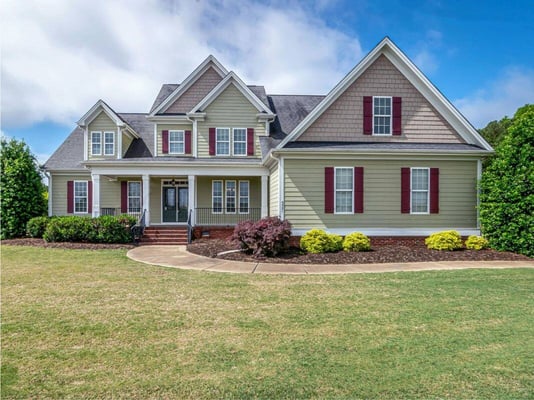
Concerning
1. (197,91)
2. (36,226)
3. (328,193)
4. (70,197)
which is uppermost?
(197,91)

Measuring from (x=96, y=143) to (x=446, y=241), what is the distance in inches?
711

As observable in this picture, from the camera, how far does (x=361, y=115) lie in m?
13.7

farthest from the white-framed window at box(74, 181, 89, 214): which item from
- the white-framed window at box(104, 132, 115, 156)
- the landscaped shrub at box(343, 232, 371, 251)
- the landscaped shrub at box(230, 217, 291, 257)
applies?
the landscaped shrub at box(343, 232, 371, 251)

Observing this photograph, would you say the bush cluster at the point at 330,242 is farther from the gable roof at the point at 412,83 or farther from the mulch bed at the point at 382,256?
the gable roof at the point at 412,83

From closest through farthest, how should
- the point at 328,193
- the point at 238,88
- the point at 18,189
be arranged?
the point at 328,193 < the point at 18,189 < the point at 238,88

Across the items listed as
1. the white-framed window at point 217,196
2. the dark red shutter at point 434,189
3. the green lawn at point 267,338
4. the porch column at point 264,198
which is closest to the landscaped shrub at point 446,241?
the dark red shutter at point 434,189

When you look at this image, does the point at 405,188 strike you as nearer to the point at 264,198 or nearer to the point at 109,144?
the point at 264,198

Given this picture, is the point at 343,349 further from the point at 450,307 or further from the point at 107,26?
the point at 107,26

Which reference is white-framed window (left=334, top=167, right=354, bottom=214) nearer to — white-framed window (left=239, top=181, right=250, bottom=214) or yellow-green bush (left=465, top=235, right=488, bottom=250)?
yellow-green bush (left=465, top=235, right=488, bottom=250)

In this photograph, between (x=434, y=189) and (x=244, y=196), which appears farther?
(x=244, y=196)

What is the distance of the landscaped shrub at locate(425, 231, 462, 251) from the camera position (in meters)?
12.1

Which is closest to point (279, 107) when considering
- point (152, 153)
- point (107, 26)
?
point (152, 153)

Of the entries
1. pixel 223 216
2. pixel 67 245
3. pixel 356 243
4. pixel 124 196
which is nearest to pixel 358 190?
pixel 356 243

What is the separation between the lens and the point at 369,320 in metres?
5.11
